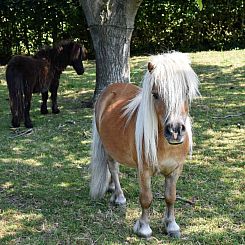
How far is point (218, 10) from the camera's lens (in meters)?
14.2

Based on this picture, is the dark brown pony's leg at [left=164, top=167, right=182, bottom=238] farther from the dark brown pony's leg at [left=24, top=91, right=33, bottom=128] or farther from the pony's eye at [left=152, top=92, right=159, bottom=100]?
the dark brown pony's leg at [left=24, top=91, right=33, bottom=128]

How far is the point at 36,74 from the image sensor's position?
6859 mm

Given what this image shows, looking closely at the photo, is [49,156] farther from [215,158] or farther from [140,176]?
[140,176]

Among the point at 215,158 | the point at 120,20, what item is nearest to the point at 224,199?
the point at 215,158

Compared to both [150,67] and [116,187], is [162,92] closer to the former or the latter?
[150,67]

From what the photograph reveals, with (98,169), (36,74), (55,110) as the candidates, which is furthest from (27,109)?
(98,169)

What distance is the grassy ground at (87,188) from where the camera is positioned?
12.0 feet

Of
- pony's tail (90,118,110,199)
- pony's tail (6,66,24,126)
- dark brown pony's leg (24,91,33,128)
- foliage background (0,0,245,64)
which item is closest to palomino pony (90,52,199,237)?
pony's tail (90,118,110,199)

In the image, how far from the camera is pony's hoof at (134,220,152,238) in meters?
3.54

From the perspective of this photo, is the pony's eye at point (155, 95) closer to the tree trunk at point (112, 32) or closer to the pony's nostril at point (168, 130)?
the pony's nostril at point (168, 130)

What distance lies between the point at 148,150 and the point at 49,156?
255cm

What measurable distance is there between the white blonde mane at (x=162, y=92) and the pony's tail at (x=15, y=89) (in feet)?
11.6

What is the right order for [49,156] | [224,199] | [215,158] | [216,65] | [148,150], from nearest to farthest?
[148,150] → [224,199] → [215,158] → [49,156] → [216,65]

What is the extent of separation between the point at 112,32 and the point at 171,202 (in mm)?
4213
